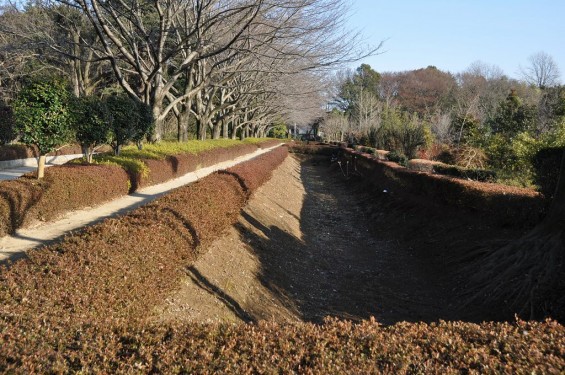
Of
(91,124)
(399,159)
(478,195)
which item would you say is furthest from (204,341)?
(399,159)

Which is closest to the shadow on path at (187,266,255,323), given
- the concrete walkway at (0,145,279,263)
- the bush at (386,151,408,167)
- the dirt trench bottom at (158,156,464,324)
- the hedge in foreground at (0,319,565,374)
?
the dirt trench bottom at (158,156,464,324)

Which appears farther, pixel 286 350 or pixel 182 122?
pixel 182 122

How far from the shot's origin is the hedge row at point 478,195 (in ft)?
26.0

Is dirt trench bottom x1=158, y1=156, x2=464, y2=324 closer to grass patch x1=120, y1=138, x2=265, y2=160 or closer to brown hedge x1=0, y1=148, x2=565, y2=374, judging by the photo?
brown hedge x1=0, y1=148, x2=565, y2=374

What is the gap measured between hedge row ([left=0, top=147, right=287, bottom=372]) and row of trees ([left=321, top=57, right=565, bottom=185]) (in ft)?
28.4

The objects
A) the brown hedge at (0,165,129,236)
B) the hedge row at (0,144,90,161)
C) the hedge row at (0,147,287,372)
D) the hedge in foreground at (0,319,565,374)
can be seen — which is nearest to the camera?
the hedge in foreground at (0,319,565,374)

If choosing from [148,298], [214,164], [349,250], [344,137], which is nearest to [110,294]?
[148,298]

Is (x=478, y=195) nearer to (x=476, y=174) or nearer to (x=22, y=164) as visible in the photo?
(x=476, y=174)

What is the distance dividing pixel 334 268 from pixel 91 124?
7.88 meters

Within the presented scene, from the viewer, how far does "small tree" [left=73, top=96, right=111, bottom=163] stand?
1174 centimetres

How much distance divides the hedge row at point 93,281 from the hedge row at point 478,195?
572cm

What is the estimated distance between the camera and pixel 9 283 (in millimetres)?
3174

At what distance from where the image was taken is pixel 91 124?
1200 centimetres

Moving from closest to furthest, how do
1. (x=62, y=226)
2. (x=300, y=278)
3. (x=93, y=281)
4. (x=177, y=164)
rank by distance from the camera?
(x=93, y=281) < (x=62, y=226) < (x=300, y=278) < (x=177, y=164)
